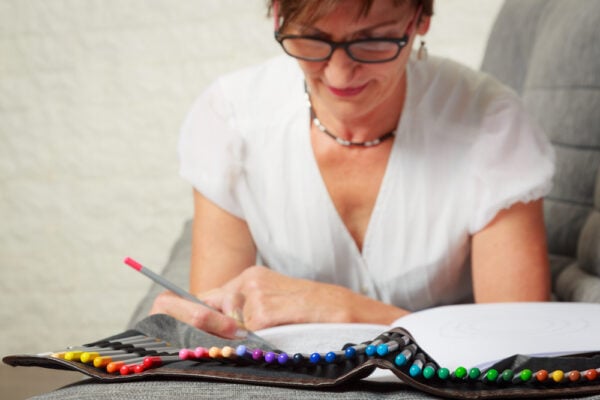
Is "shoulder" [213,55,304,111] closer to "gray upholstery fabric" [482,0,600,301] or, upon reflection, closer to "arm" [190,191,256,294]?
"arm" [190,191,256,294]

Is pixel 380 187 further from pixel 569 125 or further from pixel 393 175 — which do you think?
pixel 569 125

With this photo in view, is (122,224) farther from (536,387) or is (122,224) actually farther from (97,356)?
(536,387)

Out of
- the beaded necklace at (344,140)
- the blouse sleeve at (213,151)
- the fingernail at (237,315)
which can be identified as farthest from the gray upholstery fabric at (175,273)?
the beaded necklace at (344,140)

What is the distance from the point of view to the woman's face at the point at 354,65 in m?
1.39

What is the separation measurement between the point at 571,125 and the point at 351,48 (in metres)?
0.74

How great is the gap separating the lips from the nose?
3 centimetres

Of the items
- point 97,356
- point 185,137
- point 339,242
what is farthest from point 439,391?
point 185,137

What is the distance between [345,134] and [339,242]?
21 centimetres

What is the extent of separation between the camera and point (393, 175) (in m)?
1.69

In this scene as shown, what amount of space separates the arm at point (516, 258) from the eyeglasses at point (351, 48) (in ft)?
1.24

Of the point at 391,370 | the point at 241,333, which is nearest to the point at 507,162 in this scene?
the point at 241,333

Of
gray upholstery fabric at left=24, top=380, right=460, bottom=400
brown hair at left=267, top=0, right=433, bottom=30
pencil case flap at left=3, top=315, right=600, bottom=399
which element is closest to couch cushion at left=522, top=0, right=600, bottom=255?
brown hair at left=267, top=0, right=433, bottom=30

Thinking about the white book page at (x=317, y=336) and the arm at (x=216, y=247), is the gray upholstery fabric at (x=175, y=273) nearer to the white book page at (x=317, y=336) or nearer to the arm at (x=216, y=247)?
the arm at (x=216, y=247)

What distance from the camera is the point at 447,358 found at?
110 centimetres
